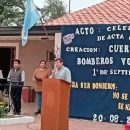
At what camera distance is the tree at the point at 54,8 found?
45013mm

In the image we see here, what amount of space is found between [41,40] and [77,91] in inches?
190

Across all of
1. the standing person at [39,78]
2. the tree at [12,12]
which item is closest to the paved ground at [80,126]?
the standing person at [39,78]

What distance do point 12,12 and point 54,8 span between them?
11324mm

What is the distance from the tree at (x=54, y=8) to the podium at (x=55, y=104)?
1405 inches

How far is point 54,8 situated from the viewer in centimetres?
4572

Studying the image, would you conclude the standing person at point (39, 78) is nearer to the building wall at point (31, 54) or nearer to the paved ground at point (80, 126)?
the paved ground at point (80, 126)

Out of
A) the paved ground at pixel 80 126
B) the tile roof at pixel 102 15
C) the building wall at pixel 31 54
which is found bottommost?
the paved ground at pixel 80 126

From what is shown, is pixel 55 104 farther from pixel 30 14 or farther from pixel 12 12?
pixel 12 12

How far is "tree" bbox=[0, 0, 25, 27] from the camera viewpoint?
→ 34.2 meters

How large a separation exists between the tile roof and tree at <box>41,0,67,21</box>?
28.1 metres

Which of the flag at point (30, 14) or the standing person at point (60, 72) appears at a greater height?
the flag at point (30, 14)

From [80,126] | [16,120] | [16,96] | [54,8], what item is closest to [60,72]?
[80,126]

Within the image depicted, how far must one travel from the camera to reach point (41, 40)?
1684 cm

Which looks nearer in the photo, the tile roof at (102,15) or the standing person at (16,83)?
the standing person at (16,83)
